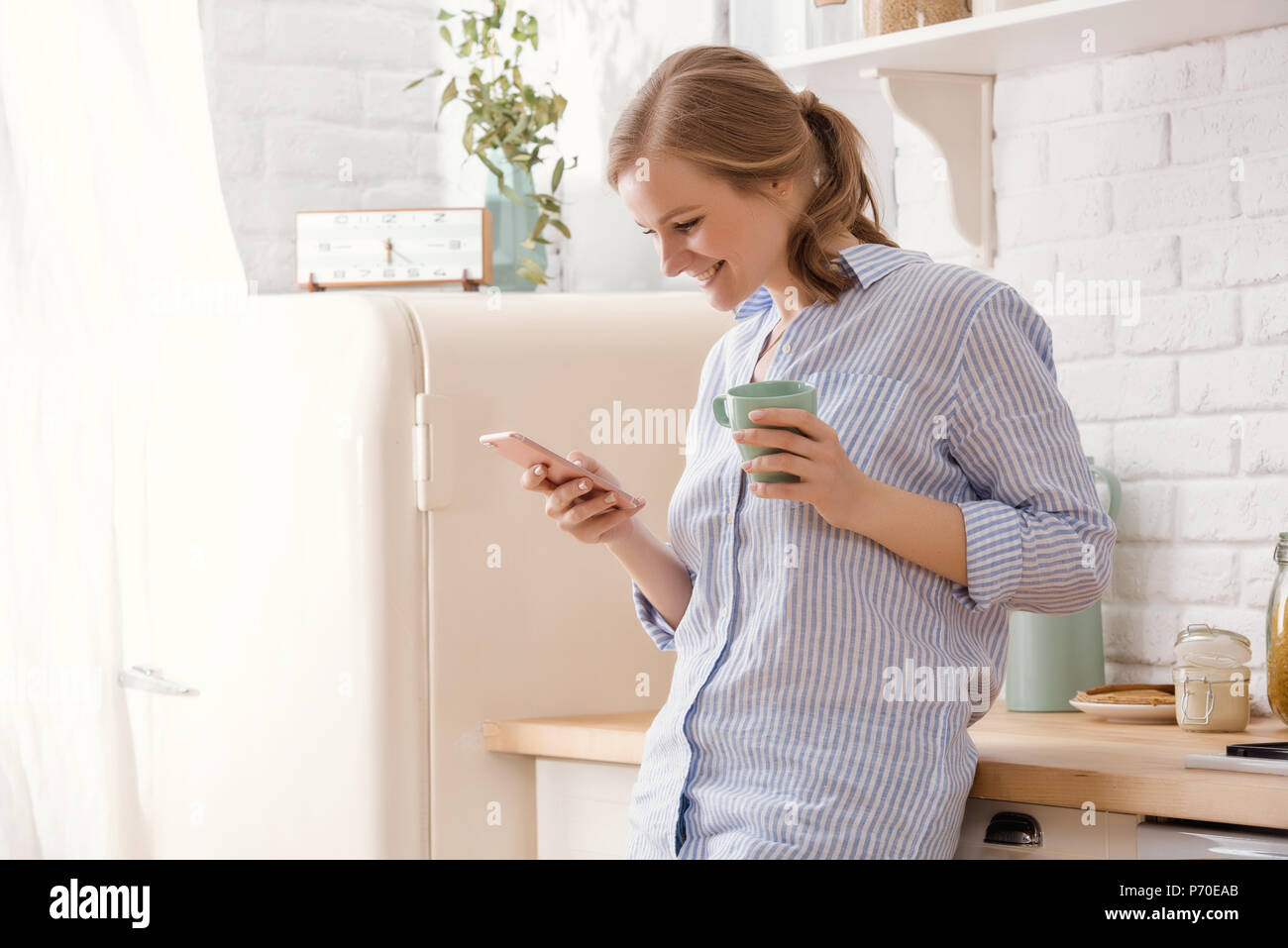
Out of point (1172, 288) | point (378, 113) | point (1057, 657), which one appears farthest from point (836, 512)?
point (378, 113)

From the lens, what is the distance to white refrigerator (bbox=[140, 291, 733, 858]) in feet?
6.63

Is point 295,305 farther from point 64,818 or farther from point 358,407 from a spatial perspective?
point 64,818

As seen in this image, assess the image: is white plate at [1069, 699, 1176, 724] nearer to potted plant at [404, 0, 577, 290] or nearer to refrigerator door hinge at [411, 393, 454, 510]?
refrigerator door hinge at [411, 393, 454, 510]

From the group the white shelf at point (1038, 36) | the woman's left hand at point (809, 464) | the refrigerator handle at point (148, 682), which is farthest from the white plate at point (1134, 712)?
the refrigerator handle at point (148, 682)

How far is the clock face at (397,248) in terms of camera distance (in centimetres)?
242

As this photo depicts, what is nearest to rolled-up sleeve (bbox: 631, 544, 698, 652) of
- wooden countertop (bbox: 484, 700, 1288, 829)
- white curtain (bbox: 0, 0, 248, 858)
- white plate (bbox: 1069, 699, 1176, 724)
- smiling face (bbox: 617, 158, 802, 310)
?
wooden countertop (bbox: 484, 700, 1288, 829)

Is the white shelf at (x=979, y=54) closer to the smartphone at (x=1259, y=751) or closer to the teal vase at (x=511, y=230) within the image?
the teal vase at (x=511, y=230)

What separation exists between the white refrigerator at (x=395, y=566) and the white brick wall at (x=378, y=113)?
Answer: 0.58 metres

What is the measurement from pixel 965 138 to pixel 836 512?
0.98 meters

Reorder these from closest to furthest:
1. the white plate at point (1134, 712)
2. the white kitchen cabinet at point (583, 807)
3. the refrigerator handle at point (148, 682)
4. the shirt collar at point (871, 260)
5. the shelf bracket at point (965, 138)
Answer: the shirt collar at point (871, 260) < the white plate at point (1134, 712) < the white kitchen cabinet at point (583, 807) < the shelf bracket at point (965, 138) < the refrigerator handle at point (148, 682)

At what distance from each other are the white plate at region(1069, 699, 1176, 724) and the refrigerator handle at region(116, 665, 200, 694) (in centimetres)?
127

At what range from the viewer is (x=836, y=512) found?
137 centimetres

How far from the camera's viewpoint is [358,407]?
2018mm
